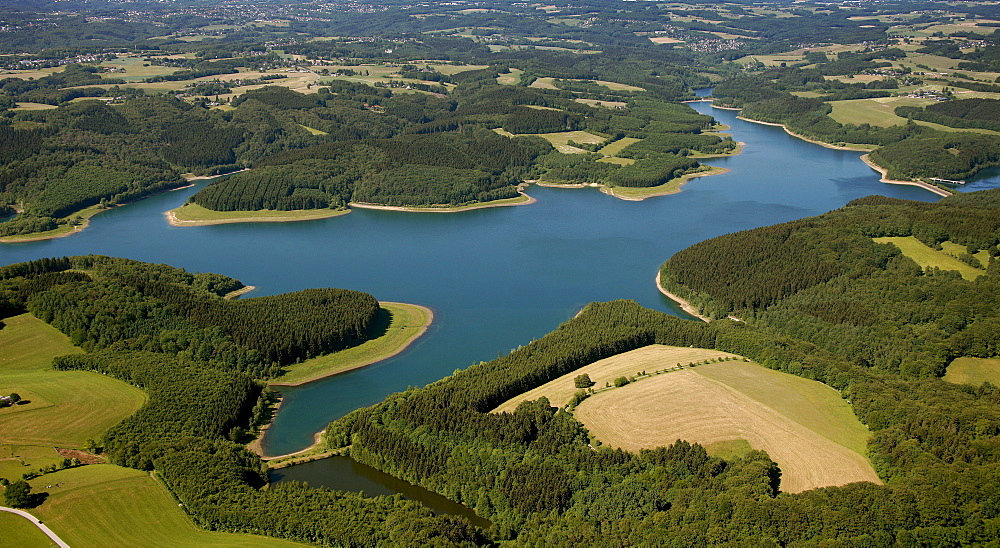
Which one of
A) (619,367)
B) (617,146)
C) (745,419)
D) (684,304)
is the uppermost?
(617,146)

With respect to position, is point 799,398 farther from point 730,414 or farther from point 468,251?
point 468,251

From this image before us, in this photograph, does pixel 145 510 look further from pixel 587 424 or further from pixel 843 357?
pixel 843 357

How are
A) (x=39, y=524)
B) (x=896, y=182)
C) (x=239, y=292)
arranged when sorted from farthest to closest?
(x=896, y=182)
(x=239, y=292)
(x=39, y=524)

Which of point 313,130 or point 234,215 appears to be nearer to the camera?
point 234,215

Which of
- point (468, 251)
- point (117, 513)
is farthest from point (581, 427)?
point (468, 251)

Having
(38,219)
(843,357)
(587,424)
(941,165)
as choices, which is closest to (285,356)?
(587,424)

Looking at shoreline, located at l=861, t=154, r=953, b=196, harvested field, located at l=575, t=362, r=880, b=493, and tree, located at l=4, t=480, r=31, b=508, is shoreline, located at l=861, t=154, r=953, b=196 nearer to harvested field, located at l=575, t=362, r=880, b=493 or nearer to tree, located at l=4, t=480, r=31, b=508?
harvested field, located at l=575, t=362, r=880, b=493

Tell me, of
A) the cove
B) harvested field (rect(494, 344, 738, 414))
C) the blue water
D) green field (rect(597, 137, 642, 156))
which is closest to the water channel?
the blue water

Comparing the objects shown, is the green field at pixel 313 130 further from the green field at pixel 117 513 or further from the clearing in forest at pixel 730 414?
the green field at pixel 117 513

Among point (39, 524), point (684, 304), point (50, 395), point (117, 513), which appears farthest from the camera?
point (684, 304)

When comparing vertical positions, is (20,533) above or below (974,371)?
above
